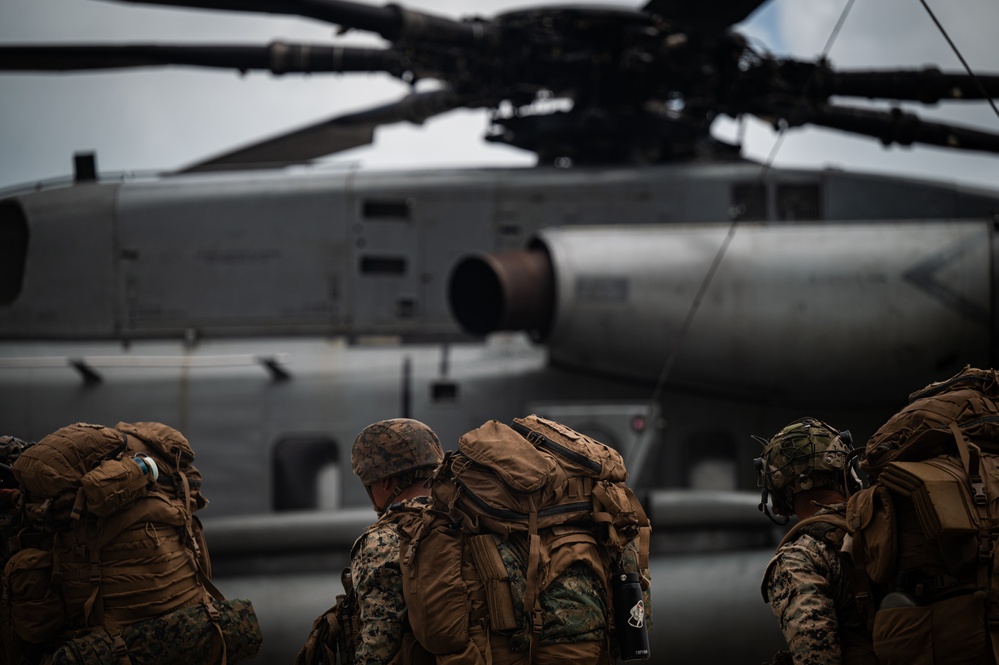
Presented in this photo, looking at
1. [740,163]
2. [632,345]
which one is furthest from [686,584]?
[740,163]

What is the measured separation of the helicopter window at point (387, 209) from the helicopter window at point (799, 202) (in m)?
2.87

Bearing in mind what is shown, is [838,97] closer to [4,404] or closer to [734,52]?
[734,52]

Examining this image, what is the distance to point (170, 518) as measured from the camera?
140 inches

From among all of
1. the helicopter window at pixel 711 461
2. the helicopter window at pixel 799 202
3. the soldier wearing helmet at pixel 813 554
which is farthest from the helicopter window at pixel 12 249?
the soldier wearing helmet at pixel 813 554

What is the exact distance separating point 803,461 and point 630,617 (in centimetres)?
74

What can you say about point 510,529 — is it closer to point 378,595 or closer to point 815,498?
point 378,595

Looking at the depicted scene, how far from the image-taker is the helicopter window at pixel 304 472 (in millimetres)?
7023

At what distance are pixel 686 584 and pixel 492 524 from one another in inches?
149

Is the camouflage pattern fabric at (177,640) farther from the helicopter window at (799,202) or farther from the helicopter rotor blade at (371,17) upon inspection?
the helicopter window at (799,202)

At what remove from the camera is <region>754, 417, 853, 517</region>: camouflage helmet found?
3143 mm

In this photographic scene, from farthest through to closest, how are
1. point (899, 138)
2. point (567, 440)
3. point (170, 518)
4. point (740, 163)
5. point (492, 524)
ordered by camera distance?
point (740, 163)
point (899, 138)
point (170, 518)
point (567, 440)
point (492, 524)

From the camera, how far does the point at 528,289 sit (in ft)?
21.9

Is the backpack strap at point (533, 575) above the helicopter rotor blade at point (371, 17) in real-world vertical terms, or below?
below

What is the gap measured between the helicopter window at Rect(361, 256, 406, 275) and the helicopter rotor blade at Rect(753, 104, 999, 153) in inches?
115
